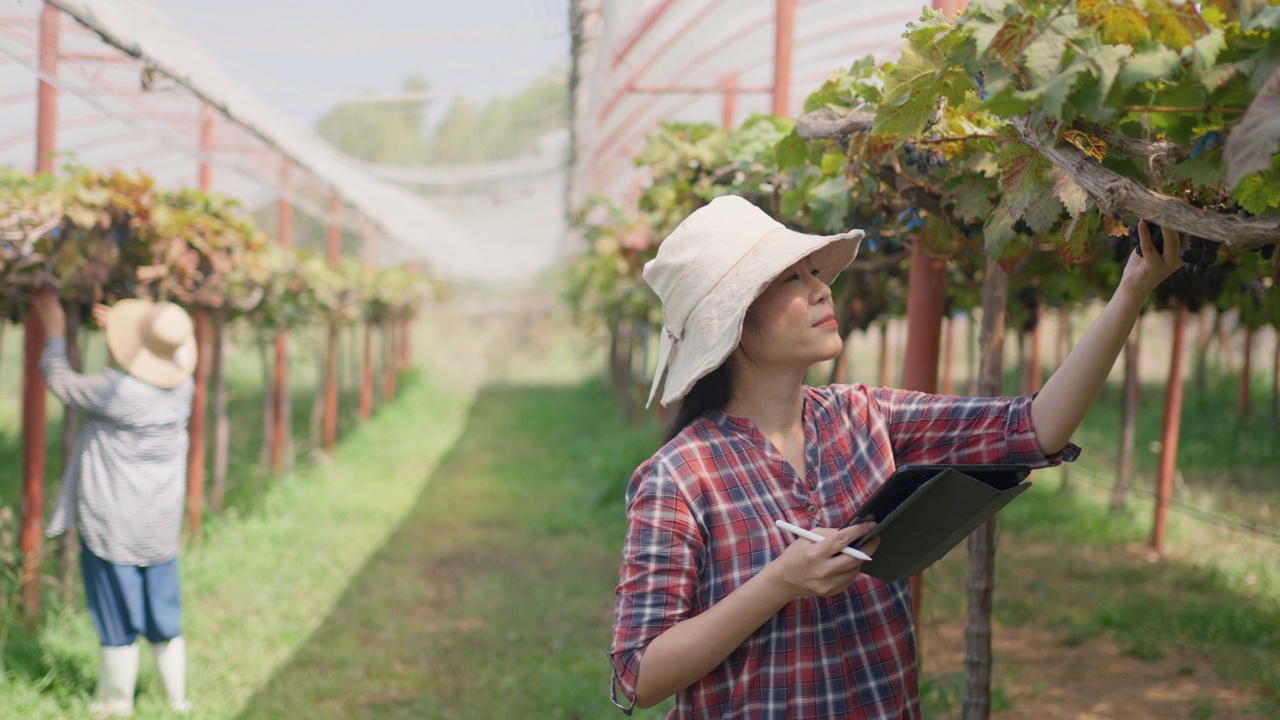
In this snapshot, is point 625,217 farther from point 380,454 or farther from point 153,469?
point 380,454

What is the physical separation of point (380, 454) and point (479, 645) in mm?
5984

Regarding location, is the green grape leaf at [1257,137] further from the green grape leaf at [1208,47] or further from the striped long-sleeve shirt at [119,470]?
the striped long-sleeve shirt at [119,470]

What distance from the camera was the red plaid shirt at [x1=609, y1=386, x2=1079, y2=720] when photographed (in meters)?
1.54

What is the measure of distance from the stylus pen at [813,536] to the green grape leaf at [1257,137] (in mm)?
641

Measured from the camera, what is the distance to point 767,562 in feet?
5.15

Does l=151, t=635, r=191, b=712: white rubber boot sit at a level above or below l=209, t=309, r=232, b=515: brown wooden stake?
below

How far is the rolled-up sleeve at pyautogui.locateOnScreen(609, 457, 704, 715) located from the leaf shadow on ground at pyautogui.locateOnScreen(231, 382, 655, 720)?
8.28ft

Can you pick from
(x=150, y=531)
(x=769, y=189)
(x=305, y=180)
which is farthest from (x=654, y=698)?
(x=305, y=180)

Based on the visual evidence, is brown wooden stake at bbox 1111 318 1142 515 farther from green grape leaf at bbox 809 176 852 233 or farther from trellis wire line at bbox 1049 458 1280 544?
green grape leaf at bbox 809 176 852 233

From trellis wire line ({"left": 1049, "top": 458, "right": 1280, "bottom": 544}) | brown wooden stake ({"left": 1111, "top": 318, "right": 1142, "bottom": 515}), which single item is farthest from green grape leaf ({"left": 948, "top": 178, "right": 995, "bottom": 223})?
brown wooden stake ({"left": 1111, "top": 318, "right": 1142, "bottom": 515})

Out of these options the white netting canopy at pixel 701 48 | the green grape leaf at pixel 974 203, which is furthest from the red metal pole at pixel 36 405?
the green grape leaf at pixel 974 203

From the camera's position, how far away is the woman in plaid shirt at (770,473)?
4.90 feet

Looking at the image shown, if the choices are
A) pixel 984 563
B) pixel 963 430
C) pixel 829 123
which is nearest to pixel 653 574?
pixel 963 430

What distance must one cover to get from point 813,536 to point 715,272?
1.42 feet
